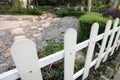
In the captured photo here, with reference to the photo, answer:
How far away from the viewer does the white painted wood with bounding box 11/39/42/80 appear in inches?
37.4

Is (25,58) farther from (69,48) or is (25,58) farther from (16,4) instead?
(16,4)

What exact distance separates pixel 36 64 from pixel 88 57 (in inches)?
38.3

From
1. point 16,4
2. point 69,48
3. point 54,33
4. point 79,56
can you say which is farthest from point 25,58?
point 16,4

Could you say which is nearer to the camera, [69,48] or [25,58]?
[25,58]

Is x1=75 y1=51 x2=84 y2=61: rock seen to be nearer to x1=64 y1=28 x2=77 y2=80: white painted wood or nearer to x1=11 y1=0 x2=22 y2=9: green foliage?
x1=64 y1=28 x2=77 y2=80: white painted wood

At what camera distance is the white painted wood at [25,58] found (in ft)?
3.11

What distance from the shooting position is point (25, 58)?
3.39 ft

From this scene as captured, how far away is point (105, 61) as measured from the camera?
2656mm

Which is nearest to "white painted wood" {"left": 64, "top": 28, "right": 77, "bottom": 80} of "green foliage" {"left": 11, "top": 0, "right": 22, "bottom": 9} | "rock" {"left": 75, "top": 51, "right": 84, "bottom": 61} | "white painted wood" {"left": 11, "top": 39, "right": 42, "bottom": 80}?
"white painted wood" {"left": 11, "top": 39, "right": 42, "bottom": 80}

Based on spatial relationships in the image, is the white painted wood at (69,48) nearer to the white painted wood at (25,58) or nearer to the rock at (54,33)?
the white painted wood at (25,58)

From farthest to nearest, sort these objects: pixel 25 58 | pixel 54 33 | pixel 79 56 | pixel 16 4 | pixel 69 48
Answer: pixel 16 4 → pixel 54 33 → pixel 79 56 → pixel 69 48 → pixel 25 58

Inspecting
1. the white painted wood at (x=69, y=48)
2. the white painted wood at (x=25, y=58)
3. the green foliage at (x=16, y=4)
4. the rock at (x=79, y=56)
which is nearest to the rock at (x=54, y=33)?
the rock at (x=79, y=56)

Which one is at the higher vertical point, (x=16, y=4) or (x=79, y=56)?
(x=16, y=4)

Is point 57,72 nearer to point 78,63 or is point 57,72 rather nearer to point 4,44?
point 78,63
